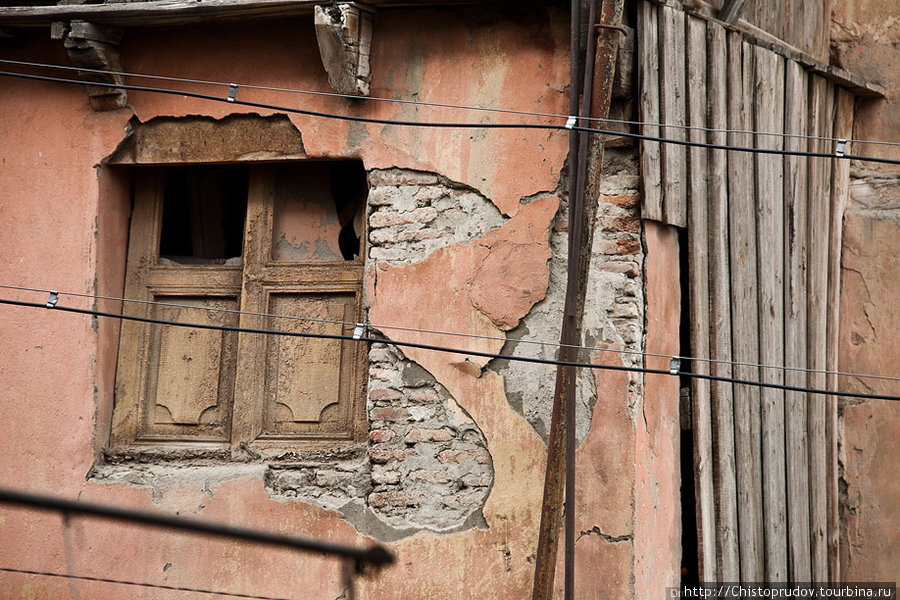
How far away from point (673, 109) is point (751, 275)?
961 millimetres

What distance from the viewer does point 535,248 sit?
14.3ft

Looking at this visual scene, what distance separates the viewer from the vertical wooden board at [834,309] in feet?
17.4

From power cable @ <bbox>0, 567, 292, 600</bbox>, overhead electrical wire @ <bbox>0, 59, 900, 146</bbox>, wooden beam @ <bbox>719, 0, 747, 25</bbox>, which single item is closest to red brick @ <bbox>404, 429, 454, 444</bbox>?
power cable @ <bbox>0, 567, 292, 600</bbox>

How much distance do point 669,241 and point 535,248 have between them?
25.1 inches

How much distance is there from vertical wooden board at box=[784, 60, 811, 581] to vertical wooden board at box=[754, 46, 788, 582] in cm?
6

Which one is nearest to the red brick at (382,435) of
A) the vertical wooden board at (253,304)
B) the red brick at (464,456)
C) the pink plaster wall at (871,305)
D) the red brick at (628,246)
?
the red brick at (464,456)

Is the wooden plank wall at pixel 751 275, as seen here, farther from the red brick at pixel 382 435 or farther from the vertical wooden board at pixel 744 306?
the red brick at pixel 382 435

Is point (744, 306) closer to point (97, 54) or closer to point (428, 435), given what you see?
point (428, 435)

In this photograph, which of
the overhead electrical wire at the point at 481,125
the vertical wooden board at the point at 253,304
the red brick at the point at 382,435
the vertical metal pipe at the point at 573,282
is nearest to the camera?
the overhead electrical wire at the point at 481,125

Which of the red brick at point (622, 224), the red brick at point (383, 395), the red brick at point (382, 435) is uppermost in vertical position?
the red brick at point (622, 224)

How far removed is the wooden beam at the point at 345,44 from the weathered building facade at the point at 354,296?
0.01m

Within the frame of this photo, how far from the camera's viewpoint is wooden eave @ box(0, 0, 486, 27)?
450cm

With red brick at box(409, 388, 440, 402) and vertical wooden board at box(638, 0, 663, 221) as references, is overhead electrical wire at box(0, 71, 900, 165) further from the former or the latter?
red brick at box(409, 388, 440, 402)

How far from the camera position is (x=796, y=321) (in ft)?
16.5
